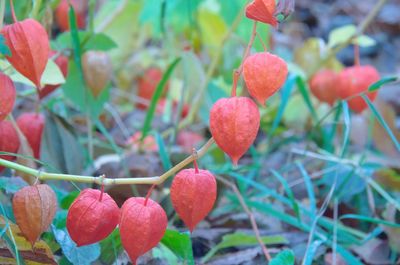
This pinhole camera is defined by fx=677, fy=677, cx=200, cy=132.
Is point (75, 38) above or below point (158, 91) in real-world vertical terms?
above

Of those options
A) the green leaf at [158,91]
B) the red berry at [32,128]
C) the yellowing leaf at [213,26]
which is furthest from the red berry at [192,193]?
the yellowing leaf at [213,26]

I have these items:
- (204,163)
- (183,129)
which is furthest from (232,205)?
(183,129)

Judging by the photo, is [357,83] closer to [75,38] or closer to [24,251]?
[75,38]

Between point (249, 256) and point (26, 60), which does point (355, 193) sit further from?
point (26, 60)


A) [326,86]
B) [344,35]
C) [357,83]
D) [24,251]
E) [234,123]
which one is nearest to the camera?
[234,123]

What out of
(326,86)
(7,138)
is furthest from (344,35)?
(7,138)
